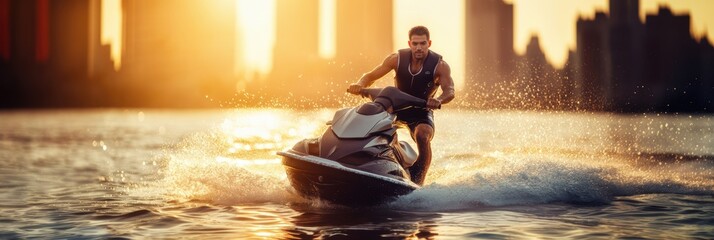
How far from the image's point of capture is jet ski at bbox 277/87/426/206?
356 inches

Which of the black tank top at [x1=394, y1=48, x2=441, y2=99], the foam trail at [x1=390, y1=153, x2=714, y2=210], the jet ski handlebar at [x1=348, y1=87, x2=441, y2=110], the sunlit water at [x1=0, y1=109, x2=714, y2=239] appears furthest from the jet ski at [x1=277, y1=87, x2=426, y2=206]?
the foam trail at [x1=390, y1=153, x2=714, y2=210]

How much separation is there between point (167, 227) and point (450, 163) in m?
8.09

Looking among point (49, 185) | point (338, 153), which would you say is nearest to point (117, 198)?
point (49, 185)

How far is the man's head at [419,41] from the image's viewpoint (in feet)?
32.1

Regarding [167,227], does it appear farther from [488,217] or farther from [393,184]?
[488,217]

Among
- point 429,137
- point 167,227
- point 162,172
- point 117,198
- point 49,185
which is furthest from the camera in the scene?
point 162,172

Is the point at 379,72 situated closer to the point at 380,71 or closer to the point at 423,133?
the point at 380,71

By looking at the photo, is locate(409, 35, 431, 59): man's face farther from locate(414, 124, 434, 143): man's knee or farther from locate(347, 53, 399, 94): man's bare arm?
locate(414, 124, 434, 143): man's knee

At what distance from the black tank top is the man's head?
143 mm

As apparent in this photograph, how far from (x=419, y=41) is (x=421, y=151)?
49.9 inches

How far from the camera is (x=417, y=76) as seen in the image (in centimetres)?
997

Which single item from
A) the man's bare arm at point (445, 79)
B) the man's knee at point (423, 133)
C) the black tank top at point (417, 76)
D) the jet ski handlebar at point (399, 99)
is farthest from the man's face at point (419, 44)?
the man's knee at point (423, 133)

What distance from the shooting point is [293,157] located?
926 centimetres

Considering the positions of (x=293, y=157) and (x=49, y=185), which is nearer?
(x=293, y=157)
